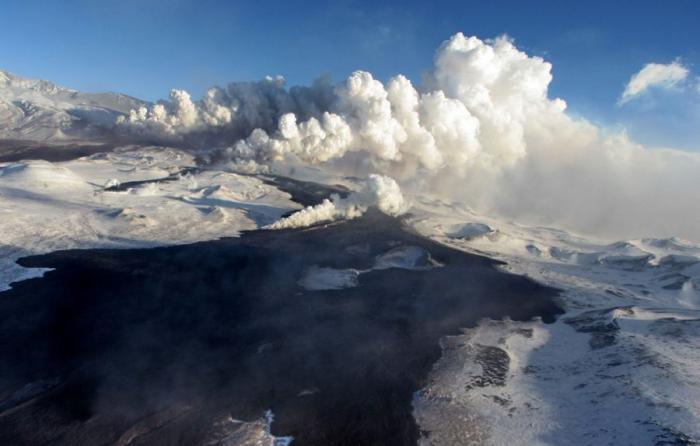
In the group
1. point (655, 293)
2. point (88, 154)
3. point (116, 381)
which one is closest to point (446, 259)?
point (655, 293)

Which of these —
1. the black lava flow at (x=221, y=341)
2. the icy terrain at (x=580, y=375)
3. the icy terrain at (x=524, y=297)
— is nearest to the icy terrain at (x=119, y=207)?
the icy terrain at (x=524, y=297)

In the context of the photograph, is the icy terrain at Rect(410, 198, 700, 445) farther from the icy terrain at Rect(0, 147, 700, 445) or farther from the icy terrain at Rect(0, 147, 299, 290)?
the icy terrain at Rect(0, 147, 299, 290)

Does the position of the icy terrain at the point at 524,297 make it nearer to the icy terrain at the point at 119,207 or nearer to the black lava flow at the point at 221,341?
the icy terrain at the point at 119,207

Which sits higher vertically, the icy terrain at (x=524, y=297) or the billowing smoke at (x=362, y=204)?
the billowing smoke at (x=362, y=204)

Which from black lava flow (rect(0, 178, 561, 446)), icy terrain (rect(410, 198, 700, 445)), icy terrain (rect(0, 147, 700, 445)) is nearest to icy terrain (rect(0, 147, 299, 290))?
icy terrain (rect(0, 147, 700, 445))

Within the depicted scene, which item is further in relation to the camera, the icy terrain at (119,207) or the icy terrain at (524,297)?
the icy terrain at (119,207)

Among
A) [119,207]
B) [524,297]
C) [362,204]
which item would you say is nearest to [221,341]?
[524,297]
